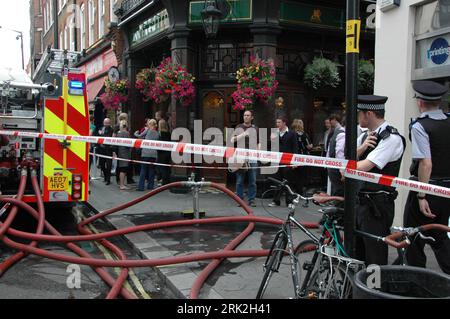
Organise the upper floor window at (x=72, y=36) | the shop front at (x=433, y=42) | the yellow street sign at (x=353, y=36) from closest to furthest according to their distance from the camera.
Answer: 1. the yellow street sign at (x=353, y=36)
2. the shop front at (x=433, y=42)
3. the upper floor window at (x=72, y=36)

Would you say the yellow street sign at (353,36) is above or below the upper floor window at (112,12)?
below

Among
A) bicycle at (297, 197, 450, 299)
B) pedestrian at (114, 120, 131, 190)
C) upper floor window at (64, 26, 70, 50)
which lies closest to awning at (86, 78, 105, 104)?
pedestrian at (114, 120, 131, 190)

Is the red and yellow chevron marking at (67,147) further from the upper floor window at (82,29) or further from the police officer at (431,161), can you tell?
the upper floor window at (82,29)

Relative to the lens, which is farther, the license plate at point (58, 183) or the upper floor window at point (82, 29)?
the upper floor window at point (82, 29)

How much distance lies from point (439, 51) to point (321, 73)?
5.02 m

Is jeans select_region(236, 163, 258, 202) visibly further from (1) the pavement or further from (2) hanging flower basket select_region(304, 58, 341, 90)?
(2) hanging flower basket select_region(304, 58, 341, 90)

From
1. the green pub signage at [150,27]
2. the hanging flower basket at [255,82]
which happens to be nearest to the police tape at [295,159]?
the hanging flower basket at [255,82]

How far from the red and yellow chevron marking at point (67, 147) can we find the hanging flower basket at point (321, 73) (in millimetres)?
6126

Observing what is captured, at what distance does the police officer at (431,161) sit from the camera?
12.7ft

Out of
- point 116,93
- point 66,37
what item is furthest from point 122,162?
point 66,37

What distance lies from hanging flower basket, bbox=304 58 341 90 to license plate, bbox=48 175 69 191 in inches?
265

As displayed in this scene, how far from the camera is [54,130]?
6266mm

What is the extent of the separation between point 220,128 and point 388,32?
17.5ft

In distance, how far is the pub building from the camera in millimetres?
10289
